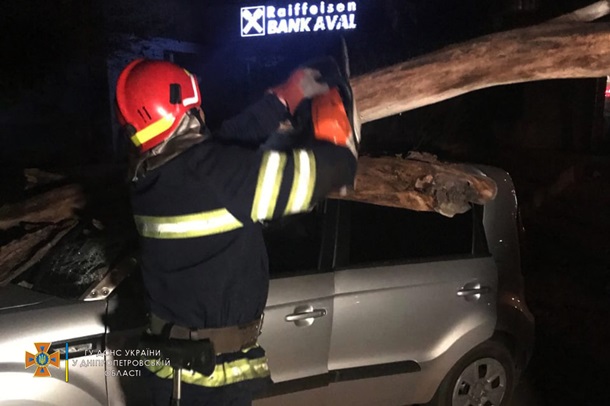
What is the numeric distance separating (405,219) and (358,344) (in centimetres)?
77

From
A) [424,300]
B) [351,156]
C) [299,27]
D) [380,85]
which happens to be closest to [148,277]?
[351,156]

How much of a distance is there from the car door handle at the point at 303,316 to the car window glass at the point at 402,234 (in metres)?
0.40

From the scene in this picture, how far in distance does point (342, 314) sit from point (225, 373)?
1.32m

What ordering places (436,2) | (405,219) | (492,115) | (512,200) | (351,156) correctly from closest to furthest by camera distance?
(351,156)
(405,219)
(512,200)
(436,2)
(492,115)

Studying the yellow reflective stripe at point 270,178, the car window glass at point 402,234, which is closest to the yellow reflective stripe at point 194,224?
the yellow reflective stripe at point 270,178

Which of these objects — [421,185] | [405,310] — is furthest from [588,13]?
[405,310]

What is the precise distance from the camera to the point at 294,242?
3.62 metres

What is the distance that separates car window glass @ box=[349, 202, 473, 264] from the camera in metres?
3.79

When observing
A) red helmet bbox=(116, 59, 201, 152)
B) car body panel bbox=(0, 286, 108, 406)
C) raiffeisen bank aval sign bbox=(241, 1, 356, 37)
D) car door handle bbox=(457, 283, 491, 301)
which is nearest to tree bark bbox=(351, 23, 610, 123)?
red helmet bbox=(116, 59, 201, 152)

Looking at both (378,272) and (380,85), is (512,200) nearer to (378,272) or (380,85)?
(378,272)

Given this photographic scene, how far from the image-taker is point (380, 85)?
10.2 ft

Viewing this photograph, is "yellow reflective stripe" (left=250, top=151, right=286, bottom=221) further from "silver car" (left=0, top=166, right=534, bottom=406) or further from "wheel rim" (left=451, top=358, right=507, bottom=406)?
"wheel rim" (left=451, top=358, right=507, bottom=406)

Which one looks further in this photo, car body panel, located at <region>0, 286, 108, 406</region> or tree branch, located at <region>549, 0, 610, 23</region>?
tree branch, located at <region>549, 0, 610, 23</region>

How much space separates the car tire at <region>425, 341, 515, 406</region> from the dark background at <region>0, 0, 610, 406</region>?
177 inches
